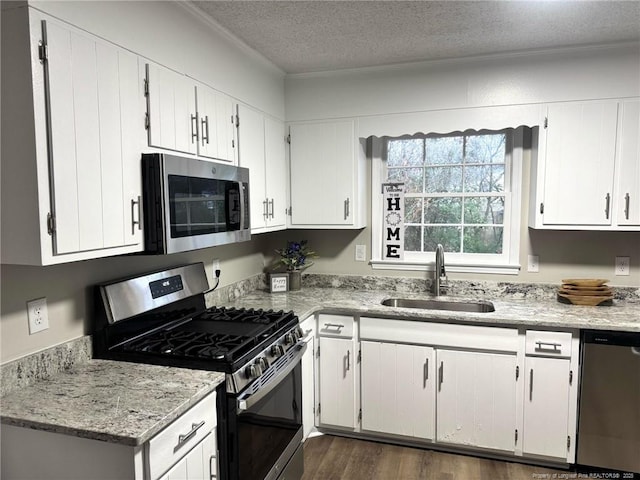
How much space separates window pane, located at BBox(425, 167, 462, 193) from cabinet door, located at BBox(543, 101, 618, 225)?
0.62 m

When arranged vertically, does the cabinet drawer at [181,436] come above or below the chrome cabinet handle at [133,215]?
below

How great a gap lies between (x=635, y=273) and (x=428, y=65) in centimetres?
187

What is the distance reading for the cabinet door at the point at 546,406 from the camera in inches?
94.3

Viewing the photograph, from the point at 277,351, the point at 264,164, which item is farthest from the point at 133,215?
the point at 264,164

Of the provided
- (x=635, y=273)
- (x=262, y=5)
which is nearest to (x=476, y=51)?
(x=262, y=5)

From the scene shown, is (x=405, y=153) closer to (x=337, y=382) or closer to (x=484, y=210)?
(x=484, y=210)

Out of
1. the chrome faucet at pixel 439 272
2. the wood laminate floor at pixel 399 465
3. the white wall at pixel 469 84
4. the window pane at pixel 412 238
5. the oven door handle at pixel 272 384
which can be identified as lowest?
the wood laminate floor at pixel 399 465

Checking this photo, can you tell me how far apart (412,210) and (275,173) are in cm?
106

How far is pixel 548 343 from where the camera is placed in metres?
2.39

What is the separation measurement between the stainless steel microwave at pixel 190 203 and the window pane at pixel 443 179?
1.45 metres

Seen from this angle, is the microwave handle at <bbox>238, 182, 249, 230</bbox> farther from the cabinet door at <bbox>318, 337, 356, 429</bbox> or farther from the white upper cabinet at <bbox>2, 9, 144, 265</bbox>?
the cabinet door at <bbox>318, 337, 356, 429</bbox>

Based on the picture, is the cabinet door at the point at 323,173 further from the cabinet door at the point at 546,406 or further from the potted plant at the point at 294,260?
the cabinet door at the point at 546,406

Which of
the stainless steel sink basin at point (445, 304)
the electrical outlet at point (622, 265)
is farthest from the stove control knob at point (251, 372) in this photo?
the electrical outlet at point (622, 265)

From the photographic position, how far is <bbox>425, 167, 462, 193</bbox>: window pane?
3125mm
